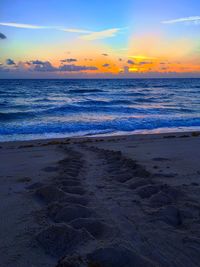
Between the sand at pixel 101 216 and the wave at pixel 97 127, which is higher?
the sand at pixel 101 216

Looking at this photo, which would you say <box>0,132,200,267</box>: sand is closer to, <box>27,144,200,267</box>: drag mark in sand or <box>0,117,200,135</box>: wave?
<box>27,144,200,267</box>: drag mark in sand

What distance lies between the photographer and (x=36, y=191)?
4.39m

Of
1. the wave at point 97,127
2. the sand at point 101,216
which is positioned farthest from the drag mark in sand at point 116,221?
the wave at point 97,127

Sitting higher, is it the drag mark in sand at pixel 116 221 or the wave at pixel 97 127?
the drag mark in sand at pixel 116 221

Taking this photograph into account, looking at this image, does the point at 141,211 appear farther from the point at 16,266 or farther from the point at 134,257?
the point at 16,266

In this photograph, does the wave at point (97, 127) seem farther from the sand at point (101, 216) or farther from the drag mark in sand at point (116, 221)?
the drag mark in sand at point (116, 221)

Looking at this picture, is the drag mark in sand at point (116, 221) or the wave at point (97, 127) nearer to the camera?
the drag mark in sand at point (116, 221)

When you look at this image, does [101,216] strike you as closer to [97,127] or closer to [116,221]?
[116,221]

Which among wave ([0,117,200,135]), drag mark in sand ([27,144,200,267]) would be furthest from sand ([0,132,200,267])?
wave ([0,117,200,135])

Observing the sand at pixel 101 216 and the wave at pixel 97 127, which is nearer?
the sand at pixel 101 216

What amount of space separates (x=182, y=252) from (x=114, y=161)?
380cm

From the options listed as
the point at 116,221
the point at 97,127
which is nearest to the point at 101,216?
the point at 116,221

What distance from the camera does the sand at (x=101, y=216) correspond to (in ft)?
8.46

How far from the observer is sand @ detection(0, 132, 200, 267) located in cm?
258
